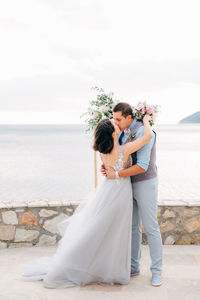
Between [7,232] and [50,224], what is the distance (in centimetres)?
51

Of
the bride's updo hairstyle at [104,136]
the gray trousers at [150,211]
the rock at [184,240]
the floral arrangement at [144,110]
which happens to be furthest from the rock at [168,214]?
the bride's updo hairstyle at [104,136]

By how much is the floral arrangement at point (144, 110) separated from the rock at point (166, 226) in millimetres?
1642

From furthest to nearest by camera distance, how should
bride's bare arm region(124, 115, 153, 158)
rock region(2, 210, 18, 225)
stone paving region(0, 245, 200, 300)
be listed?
rock region(2, 210, 18, 225) → bride's bare arm region(124, 115, 153, 158) → stone paving region(0, 245, 200, 300)

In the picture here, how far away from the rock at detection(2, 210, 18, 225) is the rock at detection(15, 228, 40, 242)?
113 mm

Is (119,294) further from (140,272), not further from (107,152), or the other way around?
(107,152)

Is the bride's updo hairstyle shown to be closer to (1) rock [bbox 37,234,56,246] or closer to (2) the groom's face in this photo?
(2) the groom's face

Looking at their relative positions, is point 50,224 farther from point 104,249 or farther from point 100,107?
point 100,107

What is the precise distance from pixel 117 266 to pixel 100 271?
0.51 feet

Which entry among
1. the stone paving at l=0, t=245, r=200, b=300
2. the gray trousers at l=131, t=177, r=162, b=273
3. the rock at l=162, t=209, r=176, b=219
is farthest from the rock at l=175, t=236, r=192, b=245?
the gray trousers at l=131, t=177, r=162, b=273

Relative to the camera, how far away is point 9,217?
4672 millimetres

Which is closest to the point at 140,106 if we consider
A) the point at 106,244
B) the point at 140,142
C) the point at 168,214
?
the point at 140,142

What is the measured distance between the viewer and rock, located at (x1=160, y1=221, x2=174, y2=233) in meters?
4.74

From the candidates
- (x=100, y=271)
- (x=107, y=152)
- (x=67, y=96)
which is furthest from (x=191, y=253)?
(x=67, y=96)

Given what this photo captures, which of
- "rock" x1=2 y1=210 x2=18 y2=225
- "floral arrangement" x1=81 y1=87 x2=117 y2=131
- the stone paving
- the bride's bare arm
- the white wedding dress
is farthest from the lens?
"rock" x1=2 y1=210 x2=18 y2=225
